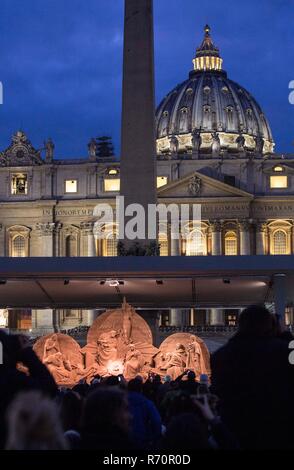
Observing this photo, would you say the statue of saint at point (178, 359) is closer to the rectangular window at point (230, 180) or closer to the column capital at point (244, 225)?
the column capital at point (244, 225)

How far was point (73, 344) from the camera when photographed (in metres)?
20.9

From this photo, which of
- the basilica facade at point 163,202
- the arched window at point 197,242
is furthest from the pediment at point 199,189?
the arched window at point 197,242

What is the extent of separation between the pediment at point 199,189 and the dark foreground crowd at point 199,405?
6948 cm

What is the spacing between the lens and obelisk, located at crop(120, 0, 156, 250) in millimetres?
22234

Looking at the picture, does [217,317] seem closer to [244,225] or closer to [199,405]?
[244,225]

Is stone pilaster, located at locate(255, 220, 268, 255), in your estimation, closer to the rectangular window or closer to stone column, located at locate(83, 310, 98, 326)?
the rectangular window

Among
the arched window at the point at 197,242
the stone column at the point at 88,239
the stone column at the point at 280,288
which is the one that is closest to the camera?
the stone column at the point at 280,288

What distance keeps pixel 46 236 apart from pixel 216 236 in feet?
40.7

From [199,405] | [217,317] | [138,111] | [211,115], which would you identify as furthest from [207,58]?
[199,405]

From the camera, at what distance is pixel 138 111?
22.3 m

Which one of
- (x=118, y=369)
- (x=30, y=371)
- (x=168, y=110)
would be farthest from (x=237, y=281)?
(x=168, y=110)

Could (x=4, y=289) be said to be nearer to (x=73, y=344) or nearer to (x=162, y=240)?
(x=73, y=344)

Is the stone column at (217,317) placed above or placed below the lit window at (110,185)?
below

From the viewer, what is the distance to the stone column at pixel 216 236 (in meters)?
79.4
